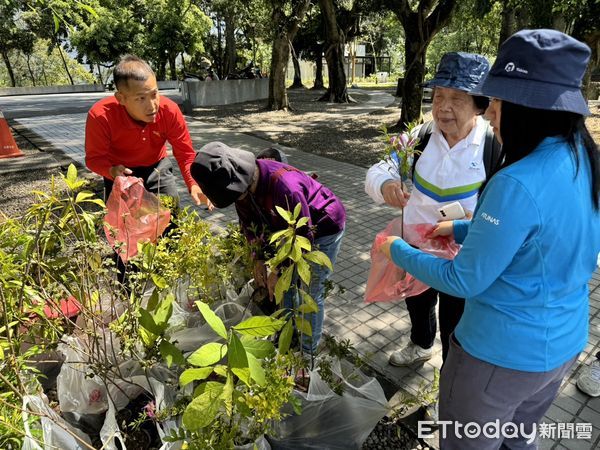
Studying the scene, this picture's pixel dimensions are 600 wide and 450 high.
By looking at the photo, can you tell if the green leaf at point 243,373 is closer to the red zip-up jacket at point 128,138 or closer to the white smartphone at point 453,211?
the white smartphone at point 453,211

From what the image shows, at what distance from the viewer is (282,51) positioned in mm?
12914

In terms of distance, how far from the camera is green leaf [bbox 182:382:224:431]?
1.17 meters

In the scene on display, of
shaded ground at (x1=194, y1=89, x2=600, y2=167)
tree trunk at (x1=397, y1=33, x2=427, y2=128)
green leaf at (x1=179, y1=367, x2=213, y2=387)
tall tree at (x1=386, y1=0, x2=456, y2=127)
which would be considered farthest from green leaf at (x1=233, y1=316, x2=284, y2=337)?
tree trunk at (x1=397, y1=33, x2=427, y2=128)

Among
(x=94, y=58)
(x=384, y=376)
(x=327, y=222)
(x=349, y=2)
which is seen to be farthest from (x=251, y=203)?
(x=94, y=58)

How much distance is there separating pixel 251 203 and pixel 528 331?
1203mm

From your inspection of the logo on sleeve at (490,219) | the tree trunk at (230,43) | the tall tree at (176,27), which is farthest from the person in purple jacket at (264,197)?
the tall tree at (176,27)

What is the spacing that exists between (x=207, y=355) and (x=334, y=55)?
16.0 metres

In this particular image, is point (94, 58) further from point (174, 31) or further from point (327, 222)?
point (327, 222)

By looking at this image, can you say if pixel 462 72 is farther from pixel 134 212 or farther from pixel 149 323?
pixel 134 212

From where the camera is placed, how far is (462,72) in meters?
1.87

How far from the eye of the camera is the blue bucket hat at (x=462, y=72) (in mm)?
1867

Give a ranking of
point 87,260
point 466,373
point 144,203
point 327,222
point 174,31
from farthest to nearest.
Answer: point 174,31 < point 144,203 < point 327,222 < point 87,260 < point 466,373

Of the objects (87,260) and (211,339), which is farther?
(211,339)

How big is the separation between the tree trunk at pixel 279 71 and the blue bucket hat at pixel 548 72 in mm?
12676
